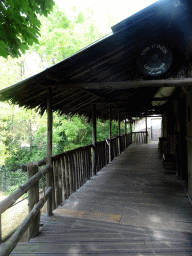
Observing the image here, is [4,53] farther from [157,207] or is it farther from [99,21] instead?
[99,21]

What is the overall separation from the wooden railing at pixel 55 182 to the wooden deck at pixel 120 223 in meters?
0.21

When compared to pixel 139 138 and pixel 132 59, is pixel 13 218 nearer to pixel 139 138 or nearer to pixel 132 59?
pixel 132 59

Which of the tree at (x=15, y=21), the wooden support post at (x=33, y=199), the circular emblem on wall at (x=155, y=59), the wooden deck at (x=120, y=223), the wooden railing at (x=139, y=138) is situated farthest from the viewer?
the wooden railing at (x=139, y=138)

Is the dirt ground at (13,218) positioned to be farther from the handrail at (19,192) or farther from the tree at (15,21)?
the tree at (15,21)

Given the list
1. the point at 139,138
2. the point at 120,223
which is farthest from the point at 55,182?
the point at 139,138

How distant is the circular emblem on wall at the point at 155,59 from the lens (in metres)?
4.64

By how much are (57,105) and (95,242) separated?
393 centimetres

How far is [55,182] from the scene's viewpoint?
4.78m

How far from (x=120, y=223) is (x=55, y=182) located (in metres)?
1.56

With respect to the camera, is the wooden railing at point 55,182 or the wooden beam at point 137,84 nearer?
the wooden railing at point 55,182

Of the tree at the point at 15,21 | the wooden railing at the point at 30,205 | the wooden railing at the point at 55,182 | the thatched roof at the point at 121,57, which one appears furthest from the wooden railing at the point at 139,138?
the tree at the point at 15,21

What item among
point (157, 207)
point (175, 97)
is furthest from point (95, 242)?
point (175, 97)

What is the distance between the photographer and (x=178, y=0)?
3.85 metres

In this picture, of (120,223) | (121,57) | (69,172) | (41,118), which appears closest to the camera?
(120,223)
